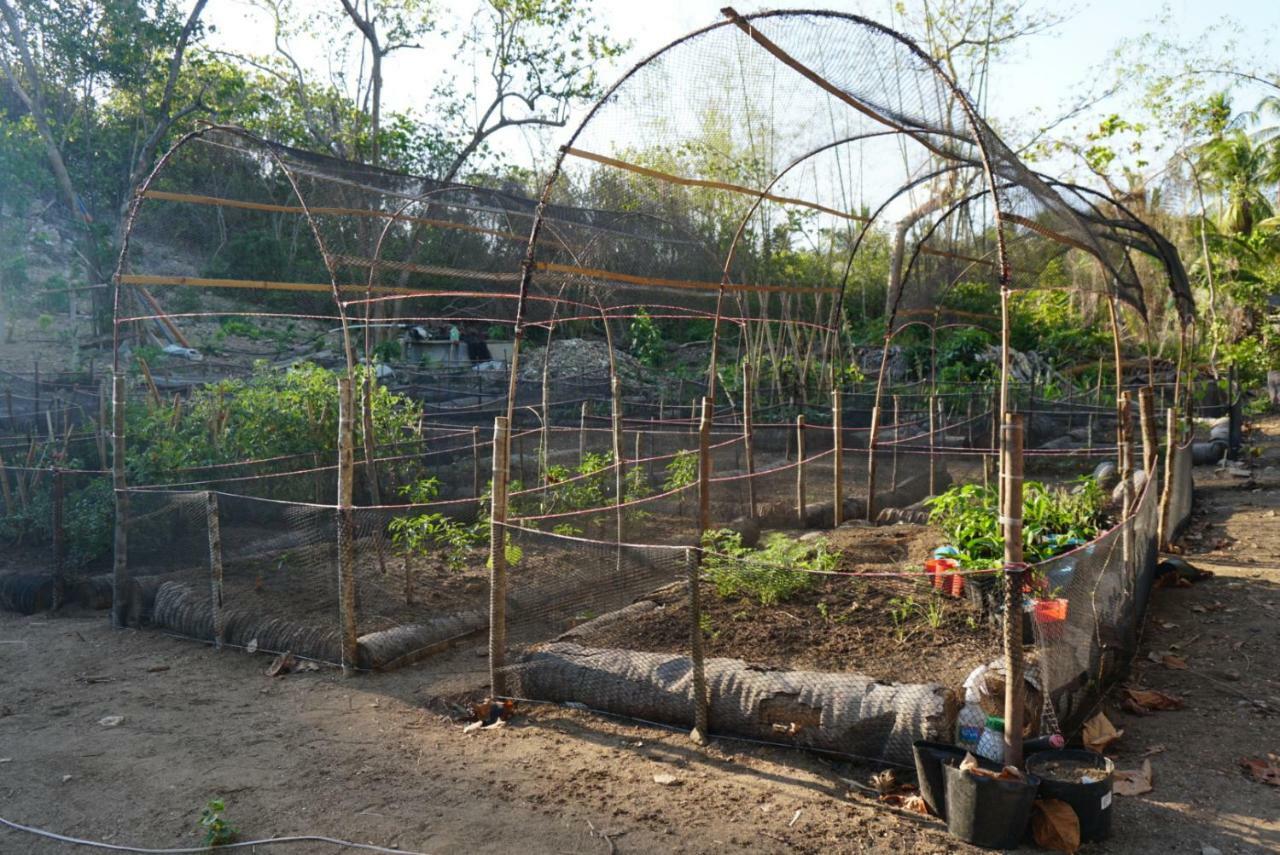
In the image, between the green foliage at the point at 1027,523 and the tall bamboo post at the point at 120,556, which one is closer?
the green foliage at the point at 1027,523

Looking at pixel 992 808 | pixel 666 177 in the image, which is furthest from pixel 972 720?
pixel 666 177

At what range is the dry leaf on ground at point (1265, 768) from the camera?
13.6ft

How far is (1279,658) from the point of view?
564 centimetres

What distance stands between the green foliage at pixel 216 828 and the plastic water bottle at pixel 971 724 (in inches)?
109

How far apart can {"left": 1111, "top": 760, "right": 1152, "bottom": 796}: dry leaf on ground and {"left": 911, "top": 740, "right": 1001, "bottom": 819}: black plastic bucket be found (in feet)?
2.37

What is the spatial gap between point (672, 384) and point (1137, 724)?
14599mm

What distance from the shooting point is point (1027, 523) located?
6297 millimetres

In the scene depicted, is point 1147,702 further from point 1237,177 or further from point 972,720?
point 1237,177

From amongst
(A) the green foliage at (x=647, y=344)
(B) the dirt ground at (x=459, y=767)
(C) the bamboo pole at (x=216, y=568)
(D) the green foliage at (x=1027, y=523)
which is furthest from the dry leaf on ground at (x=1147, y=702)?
(A) the green foliage at (x=647, y=344)

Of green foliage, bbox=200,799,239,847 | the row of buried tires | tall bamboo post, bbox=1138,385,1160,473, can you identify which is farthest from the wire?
tall bamboo post, bbox=1138,385,1160,473

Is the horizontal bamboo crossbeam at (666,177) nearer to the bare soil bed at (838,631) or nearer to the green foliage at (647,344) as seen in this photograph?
the bare soil bed at (838,631)

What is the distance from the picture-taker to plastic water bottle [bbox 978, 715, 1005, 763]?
3.83 metres

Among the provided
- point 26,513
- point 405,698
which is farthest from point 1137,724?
point 26,513

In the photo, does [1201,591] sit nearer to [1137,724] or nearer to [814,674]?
[1137,724]
